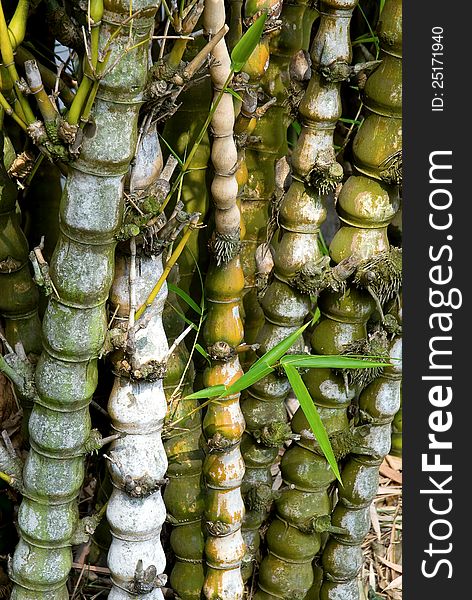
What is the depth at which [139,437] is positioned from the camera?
1.07m

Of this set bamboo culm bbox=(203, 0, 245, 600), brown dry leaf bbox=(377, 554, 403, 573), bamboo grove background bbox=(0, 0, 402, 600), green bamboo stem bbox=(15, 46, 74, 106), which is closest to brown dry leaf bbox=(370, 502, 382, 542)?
brown dry leaf bbox=(377, 554, 403, 573)

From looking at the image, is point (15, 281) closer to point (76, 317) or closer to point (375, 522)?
point (76, 317)

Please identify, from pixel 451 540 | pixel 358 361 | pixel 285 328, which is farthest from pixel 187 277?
pixel 451 540

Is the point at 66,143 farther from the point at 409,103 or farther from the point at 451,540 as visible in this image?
the point at 451,540

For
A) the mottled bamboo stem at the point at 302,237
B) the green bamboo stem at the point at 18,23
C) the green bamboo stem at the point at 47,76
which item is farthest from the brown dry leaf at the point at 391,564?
the green bamboo stem at the point at 18,23

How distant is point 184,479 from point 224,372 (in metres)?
0.17

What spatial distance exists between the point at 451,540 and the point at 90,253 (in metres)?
0.61

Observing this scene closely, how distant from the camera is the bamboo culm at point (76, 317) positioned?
34.1 inches

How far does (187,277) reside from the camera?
1.19 metres

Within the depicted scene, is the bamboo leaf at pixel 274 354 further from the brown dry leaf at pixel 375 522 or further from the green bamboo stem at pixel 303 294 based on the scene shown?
the brown dry leaf at pixel 375 522

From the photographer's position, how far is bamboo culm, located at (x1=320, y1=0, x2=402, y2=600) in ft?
3.65

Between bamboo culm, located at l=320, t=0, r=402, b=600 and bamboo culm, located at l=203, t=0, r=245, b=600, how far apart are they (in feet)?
0.54

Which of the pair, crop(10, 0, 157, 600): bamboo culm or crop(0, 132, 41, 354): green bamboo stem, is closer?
crop(10, 0, 157, 600): bamboo culm

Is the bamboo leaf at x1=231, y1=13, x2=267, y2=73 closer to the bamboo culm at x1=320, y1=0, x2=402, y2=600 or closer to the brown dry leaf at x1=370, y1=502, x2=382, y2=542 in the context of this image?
the bamboo culm at x1=320, y1=0, x2=402, y2=600
